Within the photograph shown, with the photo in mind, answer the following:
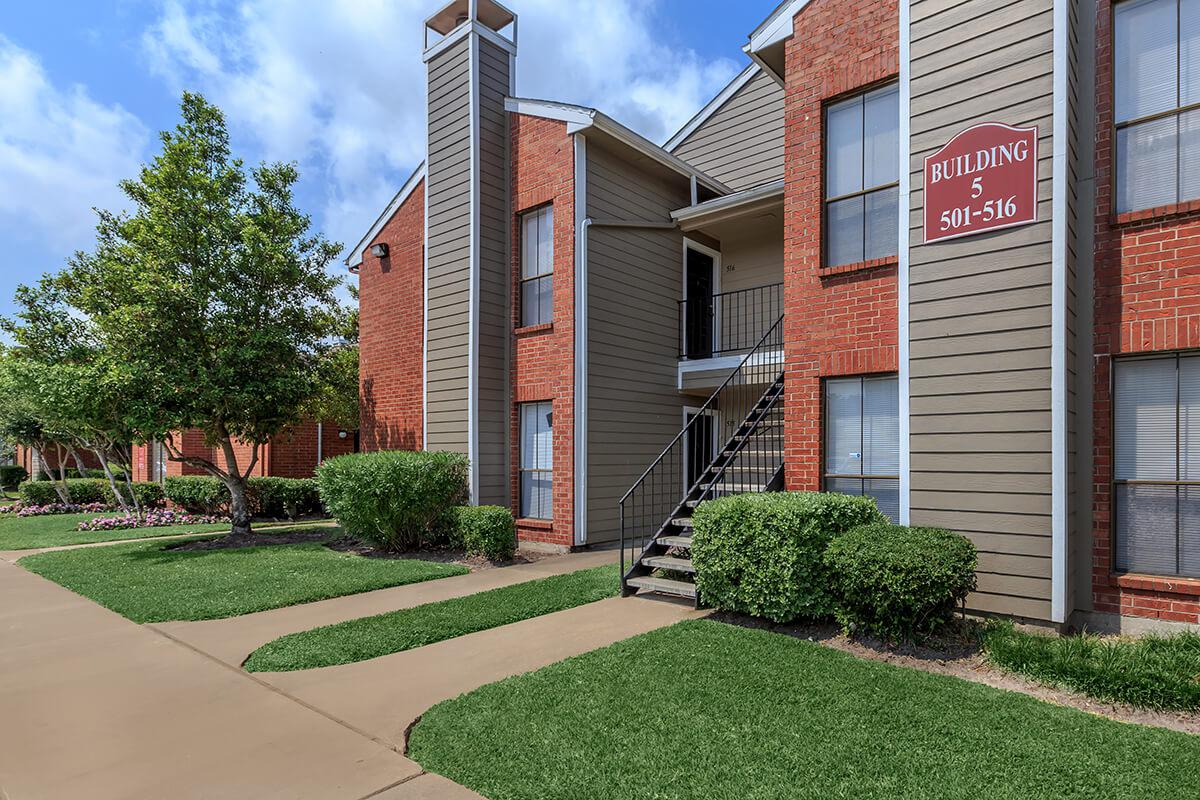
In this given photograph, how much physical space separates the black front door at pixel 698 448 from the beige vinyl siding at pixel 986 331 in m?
5.56

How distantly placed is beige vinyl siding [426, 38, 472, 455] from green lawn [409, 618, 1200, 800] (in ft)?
22.4

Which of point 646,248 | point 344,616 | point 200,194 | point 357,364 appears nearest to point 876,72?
point 646,248

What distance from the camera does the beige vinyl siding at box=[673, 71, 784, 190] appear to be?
1238cm

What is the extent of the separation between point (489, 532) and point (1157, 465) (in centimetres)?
711

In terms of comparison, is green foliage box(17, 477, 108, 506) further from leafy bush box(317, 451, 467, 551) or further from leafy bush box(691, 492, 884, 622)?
leafy bush box(691, 492, 884, 622)

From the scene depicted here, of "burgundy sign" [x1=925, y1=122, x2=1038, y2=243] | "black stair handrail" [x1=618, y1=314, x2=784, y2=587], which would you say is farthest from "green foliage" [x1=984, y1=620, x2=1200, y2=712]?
"black stair handrail" [x1=618, y1=314, x2=784, y2=587]

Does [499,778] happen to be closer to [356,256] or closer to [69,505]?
[356,256]

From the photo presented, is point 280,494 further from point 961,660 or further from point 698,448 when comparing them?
point 961,660

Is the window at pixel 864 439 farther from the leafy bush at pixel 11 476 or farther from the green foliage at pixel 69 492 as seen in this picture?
the leafy bush at pixel 11 476

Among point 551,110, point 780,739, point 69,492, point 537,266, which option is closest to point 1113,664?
point 780,739

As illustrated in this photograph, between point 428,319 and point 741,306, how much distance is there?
550 centimetres

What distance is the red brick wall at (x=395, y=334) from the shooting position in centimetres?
1195

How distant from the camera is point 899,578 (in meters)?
4.70

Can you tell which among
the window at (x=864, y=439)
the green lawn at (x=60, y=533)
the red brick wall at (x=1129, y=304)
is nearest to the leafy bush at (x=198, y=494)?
the green lawn at (x=60, y=533)
